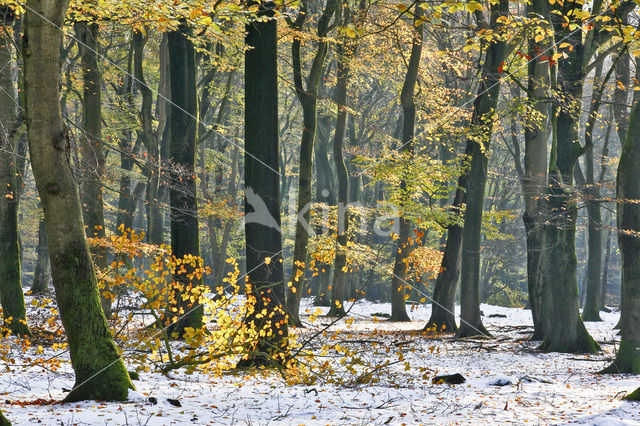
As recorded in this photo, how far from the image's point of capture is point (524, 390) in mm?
7402

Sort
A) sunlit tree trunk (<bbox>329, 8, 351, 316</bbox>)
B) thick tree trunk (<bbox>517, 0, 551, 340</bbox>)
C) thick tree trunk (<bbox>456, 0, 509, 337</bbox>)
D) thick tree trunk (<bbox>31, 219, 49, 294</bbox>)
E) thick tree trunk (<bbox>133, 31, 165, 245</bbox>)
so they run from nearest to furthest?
thick tree trunk (<bbox>517, 0, 551, 340</bbox>) < thick tree trunk (<bbox>456, 0, 509, 337</bbox>) < thick tree trunk (<bbox>133, 31, 165, 245</bbox>) < sunlit tree trunk (<bbox>329, 8, 351, 316</bbox>) < thick tree trunk (<bbox>31, 219, 49, 294</bbox>)

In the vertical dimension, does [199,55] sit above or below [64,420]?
above

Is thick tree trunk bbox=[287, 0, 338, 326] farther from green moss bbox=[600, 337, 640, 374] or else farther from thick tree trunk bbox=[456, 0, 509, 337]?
green moss bbox=[600, 337, 640, 374]

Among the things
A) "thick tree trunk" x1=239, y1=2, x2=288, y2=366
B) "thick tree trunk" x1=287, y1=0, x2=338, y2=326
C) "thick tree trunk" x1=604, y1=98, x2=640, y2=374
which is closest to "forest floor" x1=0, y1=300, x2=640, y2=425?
"thick tree trunk" x1=604, y1=98, x2=640, y2=374

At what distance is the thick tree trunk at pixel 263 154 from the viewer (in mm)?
8117

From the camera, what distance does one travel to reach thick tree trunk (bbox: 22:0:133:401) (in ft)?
16.9

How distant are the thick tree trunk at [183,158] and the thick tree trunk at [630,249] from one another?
24.9 ft

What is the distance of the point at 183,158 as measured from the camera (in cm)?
1192

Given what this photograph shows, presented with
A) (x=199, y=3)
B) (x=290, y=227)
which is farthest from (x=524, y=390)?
(x=290, y=227)

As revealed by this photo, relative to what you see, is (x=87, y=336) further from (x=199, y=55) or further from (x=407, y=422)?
(x=199, y=55)

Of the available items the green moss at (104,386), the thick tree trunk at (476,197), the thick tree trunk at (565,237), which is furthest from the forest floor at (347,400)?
the thick tree trunk at (476,197)

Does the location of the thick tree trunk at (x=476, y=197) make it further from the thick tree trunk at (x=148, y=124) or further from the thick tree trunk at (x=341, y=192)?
the thick tree trunk at (x=148, y=124)

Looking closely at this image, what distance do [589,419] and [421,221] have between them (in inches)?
458

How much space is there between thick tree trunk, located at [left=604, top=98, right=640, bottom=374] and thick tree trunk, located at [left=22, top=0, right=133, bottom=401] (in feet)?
24.7
